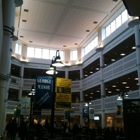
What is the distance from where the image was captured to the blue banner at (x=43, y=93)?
9.80m

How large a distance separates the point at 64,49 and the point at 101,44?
11.9 m

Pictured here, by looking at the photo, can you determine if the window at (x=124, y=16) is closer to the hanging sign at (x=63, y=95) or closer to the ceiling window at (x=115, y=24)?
the ceiling window at (x=115, y=24)

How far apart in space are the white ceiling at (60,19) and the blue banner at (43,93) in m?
15.4

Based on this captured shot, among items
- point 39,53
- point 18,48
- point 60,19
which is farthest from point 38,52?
point 60,19

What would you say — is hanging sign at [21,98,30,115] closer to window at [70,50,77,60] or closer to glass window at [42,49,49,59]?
glass window at [42,49,49,59]

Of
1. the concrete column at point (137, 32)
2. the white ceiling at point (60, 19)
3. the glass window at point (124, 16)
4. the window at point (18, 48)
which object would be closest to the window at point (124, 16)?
the glass window at point (124, 16)

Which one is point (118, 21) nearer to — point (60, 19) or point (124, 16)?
point (124, 16)

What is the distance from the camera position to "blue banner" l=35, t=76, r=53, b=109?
9797 mm

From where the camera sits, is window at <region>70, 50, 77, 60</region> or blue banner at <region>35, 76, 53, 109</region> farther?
window at <region>70, 50, 77, 60</region>

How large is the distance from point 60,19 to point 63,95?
62.5 feet

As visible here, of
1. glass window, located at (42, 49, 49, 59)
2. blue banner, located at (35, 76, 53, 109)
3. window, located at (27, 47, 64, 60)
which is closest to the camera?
blue banner, located at (35, 76, 53, 109)

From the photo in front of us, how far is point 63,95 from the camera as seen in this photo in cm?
1113

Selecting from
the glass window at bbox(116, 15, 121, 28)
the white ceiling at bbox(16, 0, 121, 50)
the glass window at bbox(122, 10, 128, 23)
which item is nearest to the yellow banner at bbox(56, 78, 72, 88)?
the white ceiling at bbox(16, 0, 121, 50)

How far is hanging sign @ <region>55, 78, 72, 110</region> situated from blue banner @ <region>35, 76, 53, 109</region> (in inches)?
23.3
